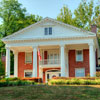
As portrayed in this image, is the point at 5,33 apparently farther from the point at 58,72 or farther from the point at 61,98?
the point at 61,98

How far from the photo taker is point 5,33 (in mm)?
46688

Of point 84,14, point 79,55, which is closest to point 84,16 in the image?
point 84,14

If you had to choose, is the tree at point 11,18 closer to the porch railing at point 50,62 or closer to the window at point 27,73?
the window at point 27,73

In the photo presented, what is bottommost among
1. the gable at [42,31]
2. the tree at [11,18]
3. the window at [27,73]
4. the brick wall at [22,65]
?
the window at [27,73]

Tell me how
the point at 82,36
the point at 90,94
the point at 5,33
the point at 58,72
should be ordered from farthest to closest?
the point at 5,33 < the point at 58,72 < the point at 82,36 < the point at 90,94

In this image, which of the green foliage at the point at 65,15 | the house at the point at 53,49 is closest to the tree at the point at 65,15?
the green foliage at the point at 65,15

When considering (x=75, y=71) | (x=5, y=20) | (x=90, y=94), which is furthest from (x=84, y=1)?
(x=90, y=94)

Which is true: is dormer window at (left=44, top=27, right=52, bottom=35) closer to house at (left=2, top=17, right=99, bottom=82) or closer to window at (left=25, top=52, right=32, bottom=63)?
house at (left=2, top=17, right=99, bottom=82)

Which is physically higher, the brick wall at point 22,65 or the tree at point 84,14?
the tree at point 84,14

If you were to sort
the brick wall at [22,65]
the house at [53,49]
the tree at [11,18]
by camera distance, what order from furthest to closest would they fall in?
the tree at [11,18]
the brick wall at [22,65]
the house at [53,49]

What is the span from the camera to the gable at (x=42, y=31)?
3284 cm

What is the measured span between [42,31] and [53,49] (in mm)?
4528

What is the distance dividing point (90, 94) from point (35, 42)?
62.6ft

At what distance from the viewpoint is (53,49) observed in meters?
37.2
